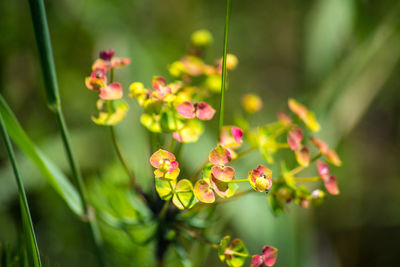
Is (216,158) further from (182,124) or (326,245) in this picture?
(326,245)

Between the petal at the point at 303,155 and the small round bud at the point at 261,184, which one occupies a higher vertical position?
the small round bud at the point at 261,184

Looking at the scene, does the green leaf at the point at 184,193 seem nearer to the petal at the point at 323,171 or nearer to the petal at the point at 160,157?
the petal at the point at 160,157

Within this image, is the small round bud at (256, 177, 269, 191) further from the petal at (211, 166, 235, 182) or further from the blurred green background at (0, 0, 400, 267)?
the blurred green background at (0, 0, 400, 267)

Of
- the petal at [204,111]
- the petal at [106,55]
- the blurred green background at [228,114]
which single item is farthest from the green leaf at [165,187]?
the blurred green background at [228,114]

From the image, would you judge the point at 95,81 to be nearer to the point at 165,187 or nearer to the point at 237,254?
the point at 165,187

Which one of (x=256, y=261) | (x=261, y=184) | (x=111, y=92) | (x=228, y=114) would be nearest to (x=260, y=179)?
(x=261, y=184)
